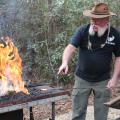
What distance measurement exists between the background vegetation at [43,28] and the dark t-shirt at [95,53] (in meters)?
4.73

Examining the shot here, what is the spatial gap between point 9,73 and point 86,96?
1.29 m

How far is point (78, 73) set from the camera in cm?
662

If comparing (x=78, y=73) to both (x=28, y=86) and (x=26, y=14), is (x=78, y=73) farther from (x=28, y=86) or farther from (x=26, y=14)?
(x=26, y=14)

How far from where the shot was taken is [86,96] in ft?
21.6

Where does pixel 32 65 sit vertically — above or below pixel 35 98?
below

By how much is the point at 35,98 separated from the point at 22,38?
6450mm

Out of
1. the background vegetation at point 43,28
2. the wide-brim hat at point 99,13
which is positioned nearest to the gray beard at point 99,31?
the wide-brim hat at point 99,13

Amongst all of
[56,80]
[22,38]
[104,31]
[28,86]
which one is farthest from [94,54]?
[22,38]

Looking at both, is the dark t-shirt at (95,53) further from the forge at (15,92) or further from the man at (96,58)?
the forge at (15,92)

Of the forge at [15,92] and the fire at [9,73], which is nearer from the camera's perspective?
the forge at [15,92]

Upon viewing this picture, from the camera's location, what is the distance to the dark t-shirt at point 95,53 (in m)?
6.35

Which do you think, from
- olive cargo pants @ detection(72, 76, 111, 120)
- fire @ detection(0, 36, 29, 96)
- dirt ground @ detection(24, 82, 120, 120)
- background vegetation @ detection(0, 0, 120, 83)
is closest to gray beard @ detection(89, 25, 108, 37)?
olive cargo pants @ detection(72, 76, 111, 120)

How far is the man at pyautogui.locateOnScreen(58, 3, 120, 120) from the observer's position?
6.32 m

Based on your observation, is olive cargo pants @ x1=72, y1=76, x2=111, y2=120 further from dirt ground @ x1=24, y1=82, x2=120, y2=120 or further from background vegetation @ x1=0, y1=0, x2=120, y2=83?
background vegetation @ x1=0, y1=0, x2=120, y2=83
